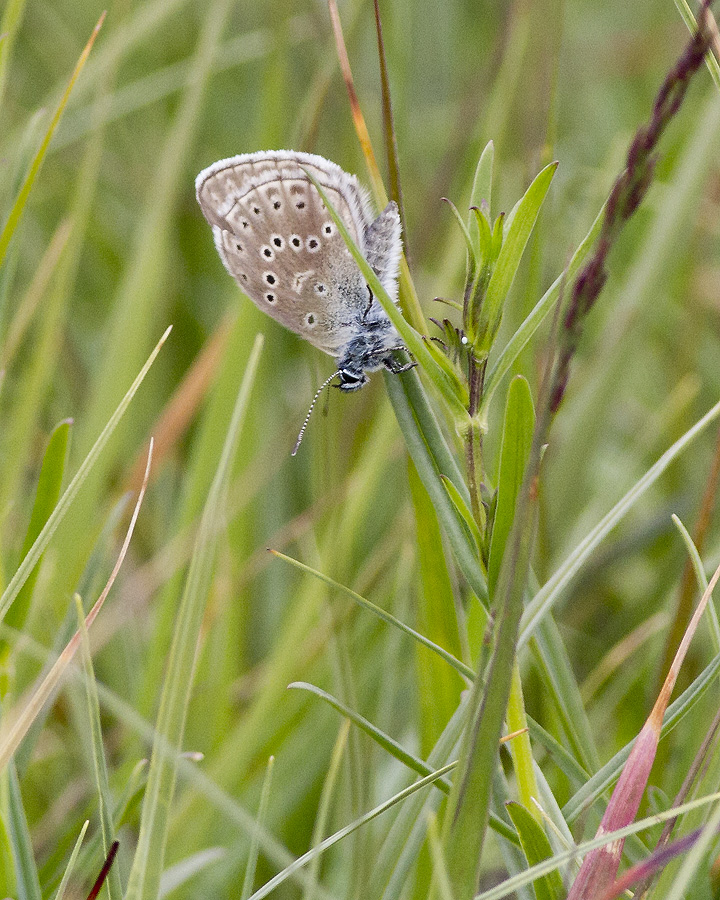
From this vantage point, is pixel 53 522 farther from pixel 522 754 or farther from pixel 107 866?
pixel 522 754


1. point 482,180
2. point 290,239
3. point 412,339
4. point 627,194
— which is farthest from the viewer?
point 290,239

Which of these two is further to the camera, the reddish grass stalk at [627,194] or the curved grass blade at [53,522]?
the curved grass blade at [53,522]

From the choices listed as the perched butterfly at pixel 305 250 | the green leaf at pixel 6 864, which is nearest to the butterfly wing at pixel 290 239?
the perched butterfly at pixel 305 250

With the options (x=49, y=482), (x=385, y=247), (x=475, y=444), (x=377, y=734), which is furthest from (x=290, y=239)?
(x=377, y=734)

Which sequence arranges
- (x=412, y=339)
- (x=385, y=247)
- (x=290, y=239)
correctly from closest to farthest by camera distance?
1. (x=412, y=339)
2. (x=385, y=247)
3. (x=290, y=239)

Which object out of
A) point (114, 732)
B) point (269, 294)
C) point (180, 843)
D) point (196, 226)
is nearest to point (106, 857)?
point (180, 843)

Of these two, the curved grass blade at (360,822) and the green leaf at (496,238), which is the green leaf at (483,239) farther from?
the curved grass blade at (360,822)

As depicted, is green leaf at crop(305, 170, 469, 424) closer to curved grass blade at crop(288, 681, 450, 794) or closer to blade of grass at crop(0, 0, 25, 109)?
curved grass blade at crop(288, 681, 450, 794)
